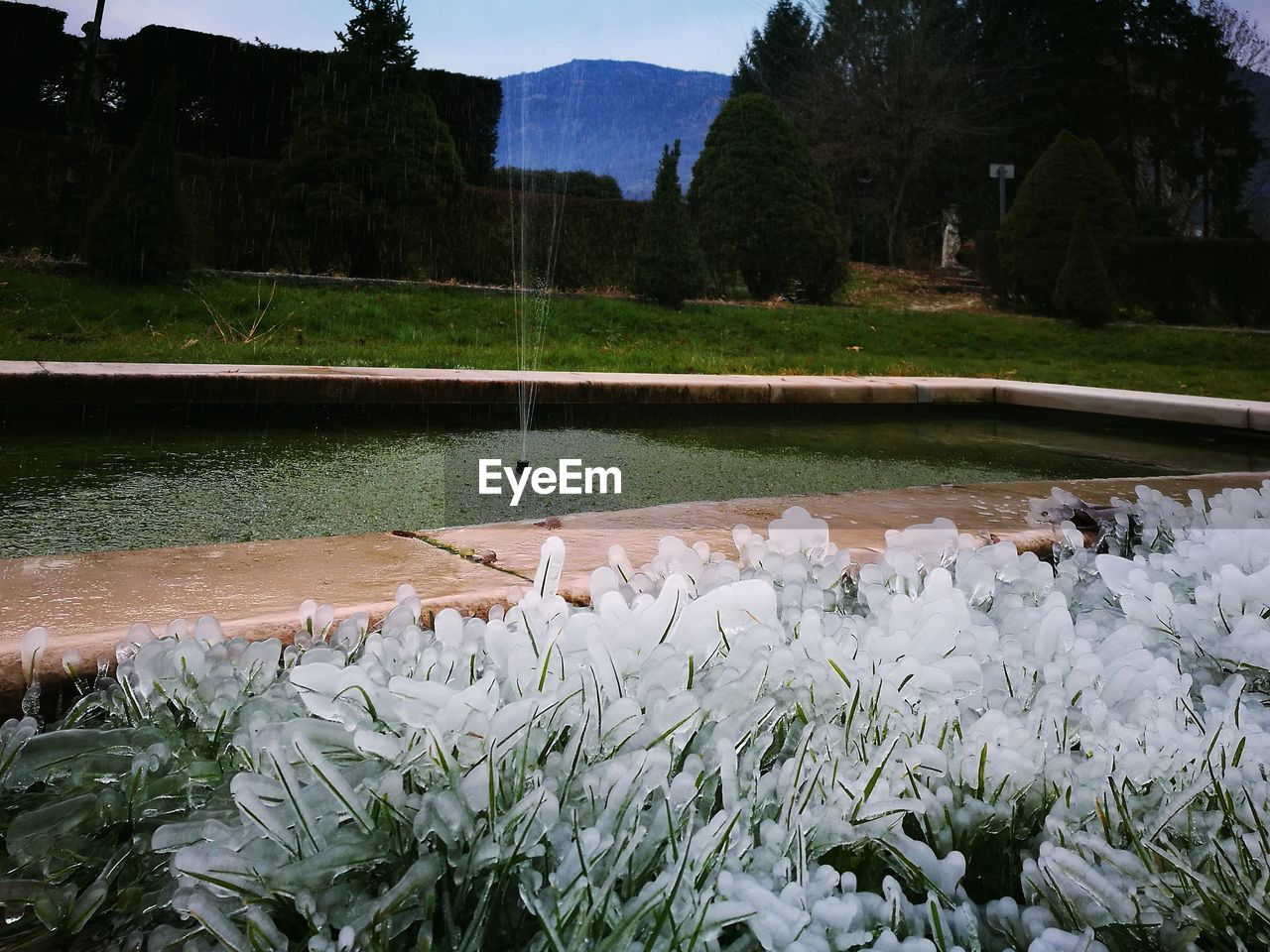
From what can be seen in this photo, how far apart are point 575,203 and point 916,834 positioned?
396 inches

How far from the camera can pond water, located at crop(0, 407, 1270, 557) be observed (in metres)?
1.99

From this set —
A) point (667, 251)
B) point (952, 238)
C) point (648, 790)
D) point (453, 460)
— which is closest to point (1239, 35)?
point (952, 238)

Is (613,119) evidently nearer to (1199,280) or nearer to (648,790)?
(1199,280)

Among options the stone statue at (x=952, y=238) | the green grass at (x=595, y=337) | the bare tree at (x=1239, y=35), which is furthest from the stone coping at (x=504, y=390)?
the stone statue at (x=952, y=238)

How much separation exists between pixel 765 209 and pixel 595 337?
3.43 metres

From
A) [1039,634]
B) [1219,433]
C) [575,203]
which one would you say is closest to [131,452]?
[1039,634]

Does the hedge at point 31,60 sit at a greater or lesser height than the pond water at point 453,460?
greater

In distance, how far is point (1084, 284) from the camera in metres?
9.60

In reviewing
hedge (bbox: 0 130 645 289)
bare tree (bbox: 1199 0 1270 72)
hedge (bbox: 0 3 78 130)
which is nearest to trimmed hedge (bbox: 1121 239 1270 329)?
bare tree (bbox: 1199 0 1270 72)

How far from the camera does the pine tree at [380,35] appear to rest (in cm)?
809

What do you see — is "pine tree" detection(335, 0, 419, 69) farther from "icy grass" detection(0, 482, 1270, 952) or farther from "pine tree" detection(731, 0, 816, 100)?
"pine tree" detection(731, 0, 816, 100)

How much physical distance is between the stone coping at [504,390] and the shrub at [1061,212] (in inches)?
264

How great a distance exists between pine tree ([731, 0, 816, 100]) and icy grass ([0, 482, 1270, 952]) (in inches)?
640

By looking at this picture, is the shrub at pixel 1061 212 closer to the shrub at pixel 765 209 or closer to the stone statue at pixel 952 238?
the shrub at pixel 765 209
